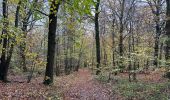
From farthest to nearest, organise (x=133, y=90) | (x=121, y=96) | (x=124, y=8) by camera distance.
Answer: (x=124, y=8), (x=133, y=90), (x=121, y=96)

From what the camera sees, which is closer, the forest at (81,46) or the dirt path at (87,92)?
the forest at (81,46)

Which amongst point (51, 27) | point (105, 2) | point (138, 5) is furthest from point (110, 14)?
point (51, 27)

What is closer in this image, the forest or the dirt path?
the forest

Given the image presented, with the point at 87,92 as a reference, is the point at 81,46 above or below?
above

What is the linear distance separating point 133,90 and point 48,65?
5.06m

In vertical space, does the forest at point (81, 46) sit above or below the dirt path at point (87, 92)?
above

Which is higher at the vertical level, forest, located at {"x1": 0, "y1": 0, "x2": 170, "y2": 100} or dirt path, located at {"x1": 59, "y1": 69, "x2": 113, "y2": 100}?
forest, located at {"x1": 0, "y1": 0, "x2": 170, "y2": 100}

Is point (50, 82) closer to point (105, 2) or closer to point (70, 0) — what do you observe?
point (70, 0)

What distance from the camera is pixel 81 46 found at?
21.3 m

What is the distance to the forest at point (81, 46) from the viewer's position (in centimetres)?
1219

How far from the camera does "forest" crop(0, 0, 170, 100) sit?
12.2 meters

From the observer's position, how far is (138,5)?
3959 cm

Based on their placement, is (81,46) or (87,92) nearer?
(87,92)

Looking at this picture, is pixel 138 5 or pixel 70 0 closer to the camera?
pixel 70 0
